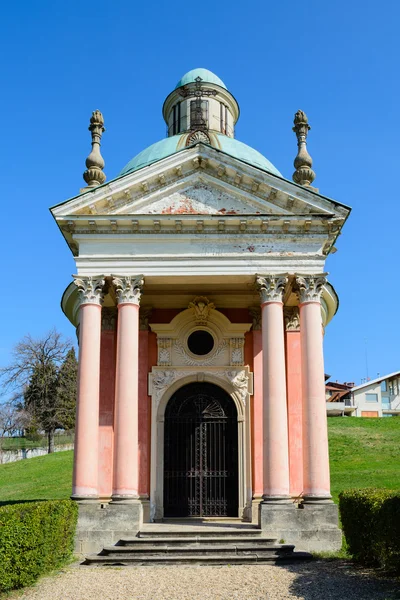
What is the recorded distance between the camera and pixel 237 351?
1878cm

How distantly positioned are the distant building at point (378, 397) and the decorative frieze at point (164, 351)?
53065mm

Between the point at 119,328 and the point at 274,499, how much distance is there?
537 centimetres

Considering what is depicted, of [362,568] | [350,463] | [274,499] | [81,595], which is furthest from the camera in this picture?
[350,463]

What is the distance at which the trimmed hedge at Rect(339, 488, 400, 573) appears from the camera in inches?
399

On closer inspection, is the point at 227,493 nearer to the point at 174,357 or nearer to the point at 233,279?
the point at 174,357

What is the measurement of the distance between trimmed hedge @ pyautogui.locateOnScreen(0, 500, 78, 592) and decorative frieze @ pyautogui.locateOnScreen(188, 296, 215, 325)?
758 centimetres

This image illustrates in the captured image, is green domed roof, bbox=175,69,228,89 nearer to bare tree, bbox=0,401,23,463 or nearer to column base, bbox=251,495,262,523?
column base, bbox=251,495,262,523

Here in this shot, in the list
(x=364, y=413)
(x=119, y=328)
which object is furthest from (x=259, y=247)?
(x=364, y=413)

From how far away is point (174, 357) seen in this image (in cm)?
1881

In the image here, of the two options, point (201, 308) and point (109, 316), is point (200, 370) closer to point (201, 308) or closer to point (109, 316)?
point (201, 308)

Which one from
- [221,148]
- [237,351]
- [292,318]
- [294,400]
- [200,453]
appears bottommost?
[200,453]

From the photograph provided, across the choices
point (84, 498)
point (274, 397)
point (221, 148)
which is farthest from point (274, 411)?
point (221, 148)

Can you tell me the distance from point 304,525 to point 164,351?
6472 millimetres

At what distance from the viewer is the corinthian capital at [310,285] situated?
16.2 m
